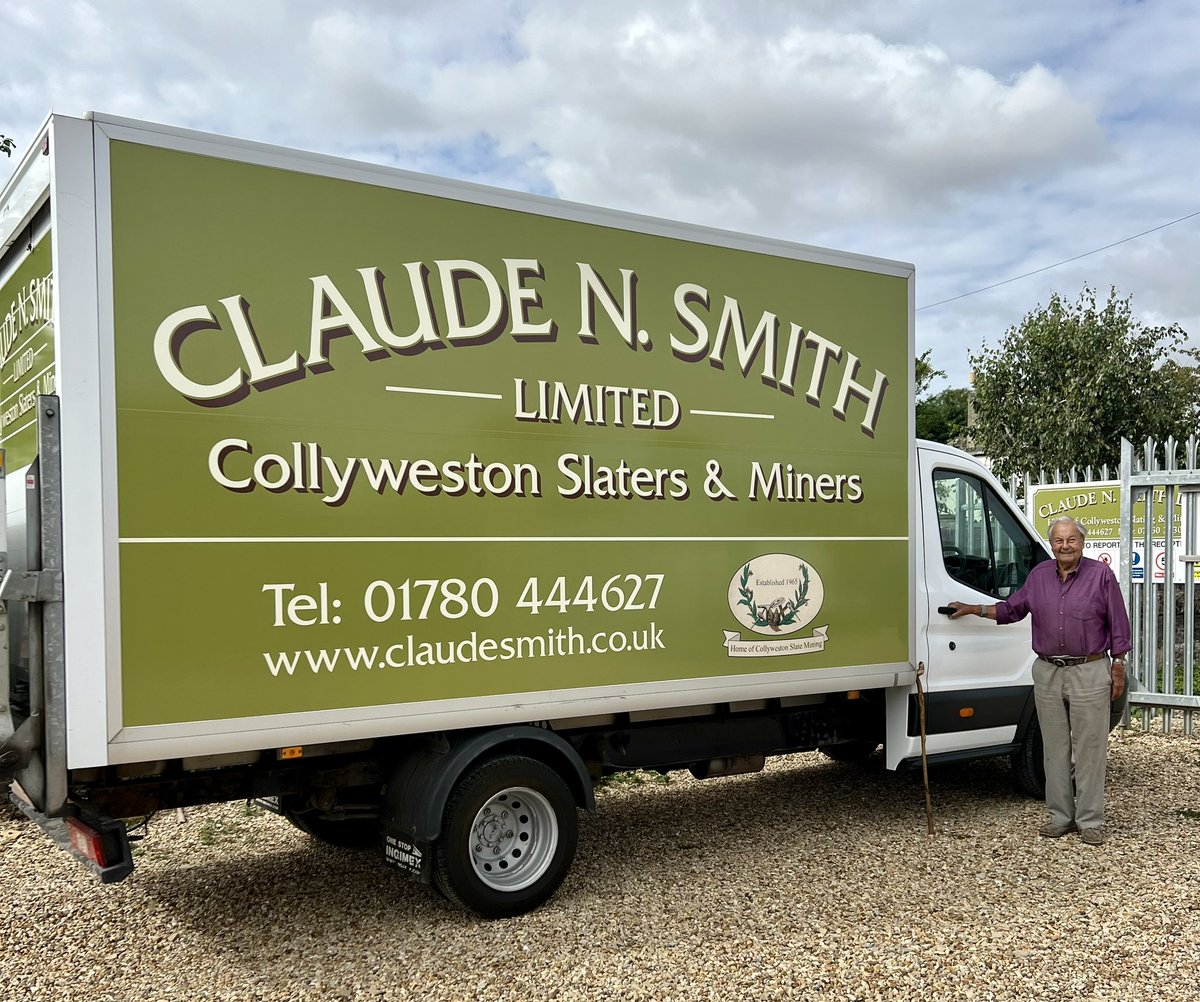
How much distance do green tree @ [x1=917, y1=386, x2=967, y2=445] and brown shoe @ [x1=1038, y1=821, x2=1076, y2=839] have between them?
3788 cm

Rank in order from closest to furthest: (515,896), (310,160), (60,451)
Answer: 1. (60,451)
2. (310,160)
3. (515,896)

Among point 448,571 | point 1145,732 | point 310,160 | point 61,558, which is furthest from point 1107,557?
point 61,558

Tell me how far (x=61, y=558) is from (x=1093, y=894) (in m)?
4.68

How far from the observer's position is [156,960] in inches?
169

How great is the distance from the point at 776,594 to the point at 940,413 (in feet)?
146

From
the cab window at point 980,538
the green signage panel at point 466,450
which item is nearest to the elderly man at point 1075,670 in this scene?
the cab window at point 980,538

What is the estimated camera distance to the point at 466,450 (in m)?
4.45

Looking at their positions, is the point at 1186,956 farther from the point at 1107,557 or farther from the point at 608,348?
the point at 1107,557

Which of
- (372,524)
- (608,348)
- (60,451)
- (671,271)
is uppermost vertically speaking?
(671,271)

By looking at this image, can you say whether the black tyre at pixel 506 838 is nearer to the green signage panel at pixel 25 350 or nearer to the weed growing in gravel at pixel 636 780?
the green signage panel at pixel 25 350

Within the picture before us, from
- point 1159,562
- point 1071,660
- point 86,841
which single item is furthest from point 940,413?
point 86,841

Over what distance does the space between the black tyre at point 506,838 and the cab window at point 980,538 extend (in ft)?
9.34

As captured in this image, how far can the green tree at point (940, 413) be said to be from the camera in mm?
44000

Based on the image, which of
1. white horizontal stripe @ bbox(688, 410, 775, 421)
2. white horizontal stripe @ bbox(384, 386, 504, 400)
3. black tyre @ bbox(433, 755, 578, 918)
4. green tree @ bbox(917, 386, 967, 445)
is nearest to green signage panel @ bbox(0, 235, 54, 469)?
white horizontal stripe @ bbox(384, 386, 504, 400)
